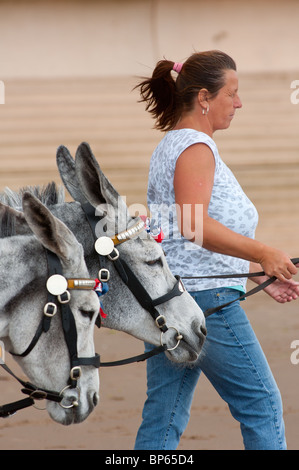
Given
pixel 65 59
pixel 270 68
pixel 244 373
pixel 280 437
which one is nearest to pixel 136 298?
pixel 244 373

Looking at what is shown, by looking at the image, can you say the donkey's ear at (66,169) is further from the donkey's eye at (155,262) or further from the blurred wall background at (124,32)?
the blurred wall background at (124,32)

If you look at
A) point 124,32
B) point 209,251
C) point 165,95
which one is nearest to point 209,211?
point 209,251

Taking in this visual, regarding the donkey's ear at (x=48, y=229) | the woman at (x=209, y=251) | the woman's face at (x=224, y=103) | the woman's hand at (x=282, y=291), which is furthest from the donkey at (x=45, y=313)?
the woman's hand at (x=282, y=291)

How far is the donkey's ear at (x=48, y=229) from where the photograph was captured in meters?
2.24

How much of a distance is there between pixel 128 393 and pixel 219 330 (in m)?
2.73

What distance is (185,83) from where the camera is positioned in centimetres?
324

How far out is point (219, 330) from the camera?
10.1 ft

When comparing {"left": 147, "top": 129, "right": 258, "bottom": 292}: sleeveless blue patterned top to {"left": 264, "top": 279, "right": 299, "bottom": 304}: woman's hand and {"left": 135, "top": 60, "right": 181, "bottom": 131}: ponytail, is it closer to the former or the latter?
{"left": 135, "top": 60, "right": 181, "bottom": 131}: ponytail

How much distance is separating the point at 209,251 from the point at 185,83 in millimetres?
717

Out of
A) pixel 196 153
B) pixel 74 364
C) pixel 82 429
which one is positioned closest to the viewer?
pixel 74 364

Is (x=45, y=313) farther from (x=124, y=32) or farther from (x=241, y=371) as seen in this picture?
(x=124, y=32)

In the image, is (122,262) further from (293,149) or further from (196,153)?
(293,149)

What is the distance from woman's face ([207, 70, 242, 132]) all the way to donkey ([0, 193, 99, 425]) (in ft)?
3.64

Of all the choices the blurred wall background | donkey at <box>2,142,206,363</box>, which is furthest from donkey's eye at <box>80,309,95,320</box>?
the blurred wall background
